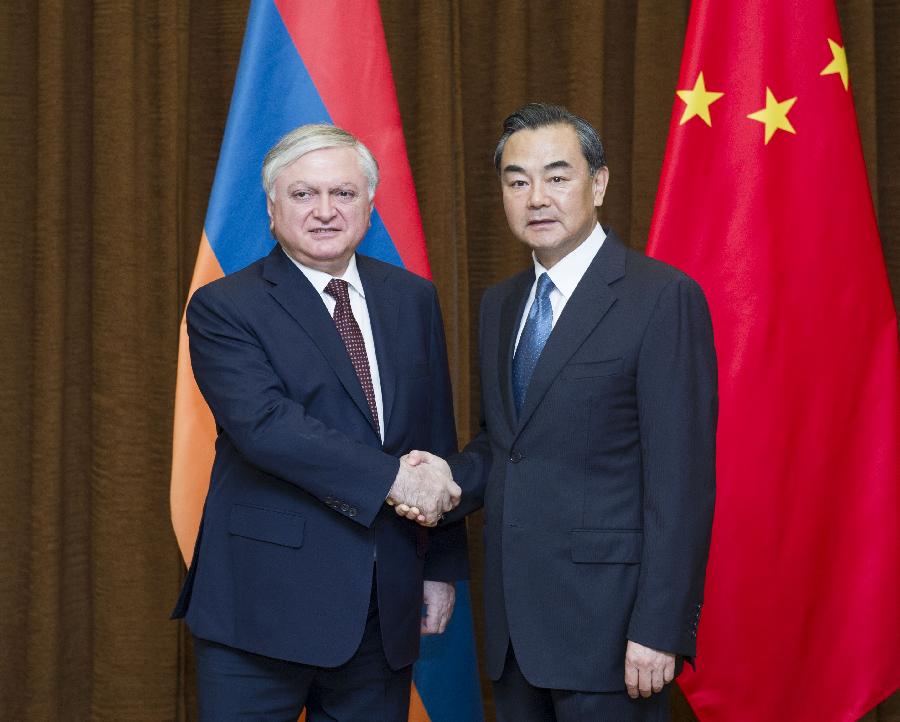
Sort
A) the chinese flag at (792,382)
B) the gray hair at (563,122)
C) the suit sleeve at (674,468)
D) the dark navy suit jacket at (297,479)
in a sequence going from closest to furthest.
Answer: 1. the suit sleeve at (674,468)
2. the dark navy suit jacket at (297,479)
3. the gray hair at (563,122)
4. the chinese flag at (792,382)

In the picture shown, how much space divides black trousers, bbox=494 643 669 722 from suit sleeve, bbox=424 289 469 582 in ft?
0.91

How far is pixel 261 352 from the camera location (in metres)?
1.81

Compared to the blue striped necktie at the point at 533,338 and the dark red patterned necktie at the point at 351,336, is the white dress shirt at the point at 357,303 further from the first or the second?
the blue striped necktie at the point at 533,338

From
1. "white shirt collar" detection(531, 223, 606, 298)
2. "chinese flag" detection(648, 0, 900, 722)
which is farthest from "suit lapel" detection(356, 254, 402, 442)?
"chinese flag" detection(648, 0, 900, 722)

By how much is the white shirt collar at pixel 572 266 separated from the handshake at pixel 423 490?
41 centimetres

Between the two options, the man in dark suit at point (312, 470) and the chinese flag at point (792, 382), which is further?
the chinese flag at point (792, 382)

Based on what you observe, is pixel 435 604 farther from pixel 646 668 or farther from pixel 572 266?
pixel 572 266

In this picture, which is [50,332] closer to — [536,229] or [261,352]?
[261,352]

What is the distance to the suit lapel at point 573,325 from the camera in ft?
5.64

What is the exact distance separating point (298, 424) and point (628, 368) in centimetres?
59

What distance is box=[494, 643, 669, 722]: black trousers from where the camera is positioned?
168 cm

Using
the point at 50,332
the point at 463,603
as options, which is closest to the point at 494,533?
the point at 463,603

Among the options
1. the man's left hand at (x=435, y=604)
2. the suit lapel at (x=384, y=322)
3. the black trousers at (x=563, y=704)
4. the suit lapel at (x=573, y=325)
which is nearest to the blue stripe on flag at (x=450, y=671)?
the man's left hand at (x=435, y=604)

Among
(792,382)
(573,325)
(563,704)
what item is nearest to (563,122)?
(573,325)
